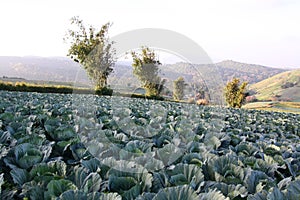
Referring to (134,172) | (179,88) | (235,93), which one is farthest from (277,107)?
(134,172)

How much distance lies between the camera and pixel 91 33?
44.5m

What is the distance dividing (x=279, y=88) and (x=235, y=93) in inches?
3484

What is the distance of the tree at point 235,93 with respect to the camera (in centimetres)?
3959

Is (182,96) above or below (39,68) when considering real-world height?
below

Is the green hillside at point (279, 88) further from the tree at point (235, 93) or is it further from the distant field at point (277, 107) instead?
the tree at point (235, 93)

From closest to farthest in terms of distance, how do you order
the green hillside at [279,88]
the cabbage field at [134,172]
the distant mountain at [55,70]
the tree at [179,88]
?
the cabbage field at [134,172] < the distant mountain at [55,70] < the tree at [179,88] < the green hillside at [279,88]

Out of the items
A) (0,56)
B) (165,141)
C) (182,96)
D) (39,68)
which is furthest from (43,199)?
(0,56)

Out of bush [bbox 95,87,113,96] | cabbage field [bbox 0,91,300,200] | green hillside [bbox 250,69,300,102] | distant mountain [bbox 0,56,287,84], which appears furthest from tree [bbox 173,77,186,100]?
cabbage field [bbox 0,91,300,200]

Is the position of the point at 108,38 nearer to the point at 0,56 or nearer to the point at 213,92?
the point at 213,92

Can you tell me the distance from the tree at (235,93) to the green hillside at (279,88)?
58.5 meters

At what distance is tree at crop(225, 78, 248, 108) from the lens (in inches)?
1559

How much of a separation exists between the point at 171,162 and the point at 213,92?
161ft

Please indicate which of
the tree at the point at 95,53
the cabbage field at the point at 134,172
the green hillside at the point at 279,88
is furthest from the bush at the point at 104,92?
the green hillside at the point at 279,88

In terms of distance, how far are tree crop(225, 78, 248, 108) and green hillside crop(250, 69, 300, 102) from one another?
192 ft
